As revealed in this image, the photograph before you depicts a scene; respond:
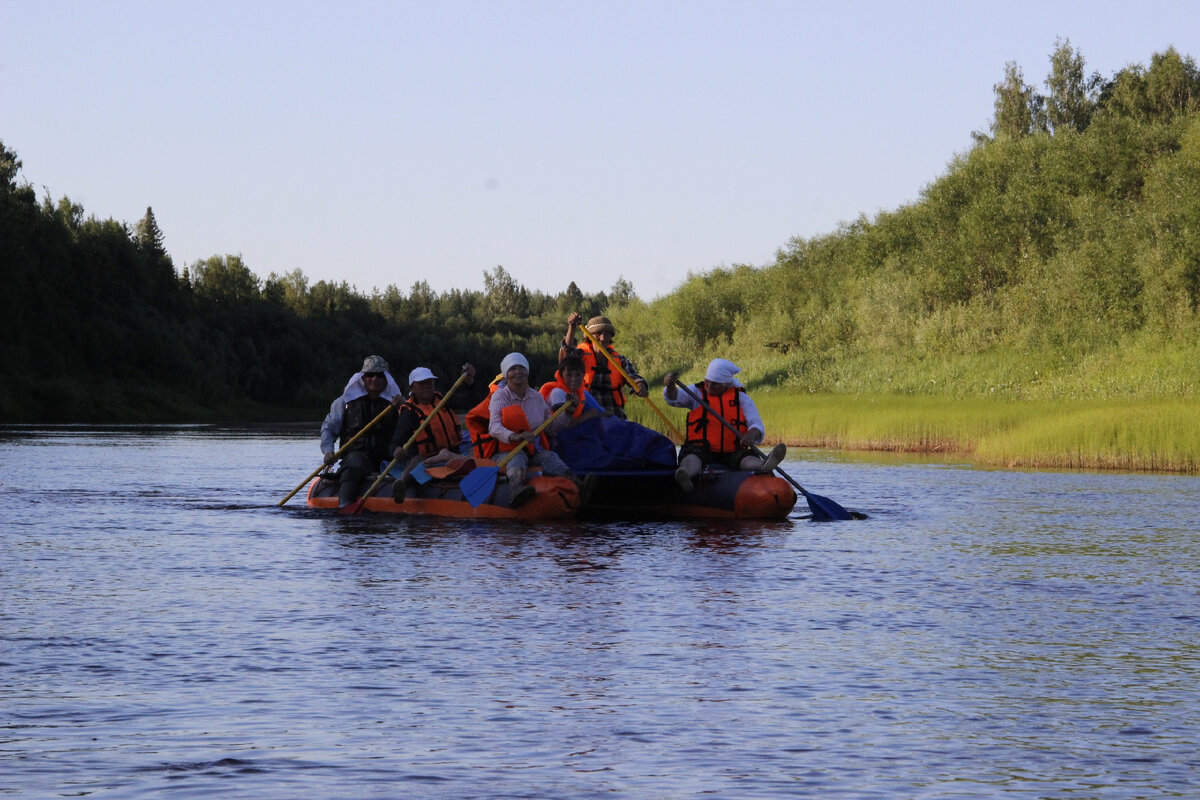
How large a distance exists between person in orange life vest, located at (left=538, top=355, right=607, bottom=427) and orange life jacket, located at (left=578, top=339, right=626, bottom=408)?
1.15ft

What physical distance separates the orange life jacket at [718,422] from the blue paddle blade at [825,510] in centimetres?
110

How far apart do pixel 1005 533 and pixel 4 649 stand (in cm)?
1037

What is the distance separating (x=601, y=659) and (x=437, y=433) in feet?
29.2

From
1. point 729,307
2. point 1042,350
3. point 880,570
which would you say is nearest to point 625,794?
point 880,570

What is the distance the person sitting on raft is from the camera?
1683 centimetres

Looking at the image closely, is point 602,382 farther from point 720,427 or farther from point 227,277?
point 227,277

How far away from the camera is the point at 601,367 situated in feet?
A: 56.7

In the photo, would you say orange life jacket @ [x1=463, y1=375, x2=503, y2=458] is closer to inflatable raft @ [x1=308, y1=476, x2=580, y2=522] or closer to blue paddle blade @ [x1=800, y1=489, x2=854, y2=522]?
inflatable raft @ [x1=308, y1=476, x2=580, y2=522]

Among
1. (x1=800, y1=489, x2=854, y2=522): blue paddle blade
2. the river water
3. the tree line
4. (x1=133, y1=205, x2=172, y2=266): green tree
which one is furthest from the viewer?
(x1=133, y1=205, x2=172, y2=266): green tree

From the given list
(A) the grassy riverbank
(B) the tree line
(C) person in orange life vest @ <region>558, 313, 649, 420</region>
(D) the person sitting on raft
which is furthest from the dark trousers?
(B) the tree line

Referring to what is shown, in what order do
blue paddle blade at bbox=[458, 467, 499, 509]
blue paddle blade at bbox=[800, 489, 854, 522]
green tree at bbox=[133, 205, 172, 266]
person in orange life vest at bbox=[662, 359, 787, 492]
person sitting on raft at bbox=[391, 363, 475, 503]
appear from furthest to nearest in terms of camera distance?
1. green tree at bbox=[133, 205, 172, 266]
2. blue paddle blade at bbox=[800, 489, 854, 522]
3. person sitting on raft at bbox=[391, 363, 475, 503]
4. person in orange life vest at bbox=[662, 359, 787, 492]
5. blue paddle blade at bbox=[458, 467, 499, 509]

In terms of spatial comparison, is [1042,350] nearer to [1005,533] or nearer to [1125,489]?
[1125,489]

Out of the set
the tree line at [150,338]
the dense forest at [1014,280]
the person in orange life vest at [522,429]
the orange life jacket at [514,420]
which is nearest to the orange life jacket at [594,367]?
the person in orange life vest at [522,429]

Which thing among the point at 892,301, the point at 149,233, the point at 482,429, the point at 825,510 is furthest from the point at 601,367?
the point at 149,233
